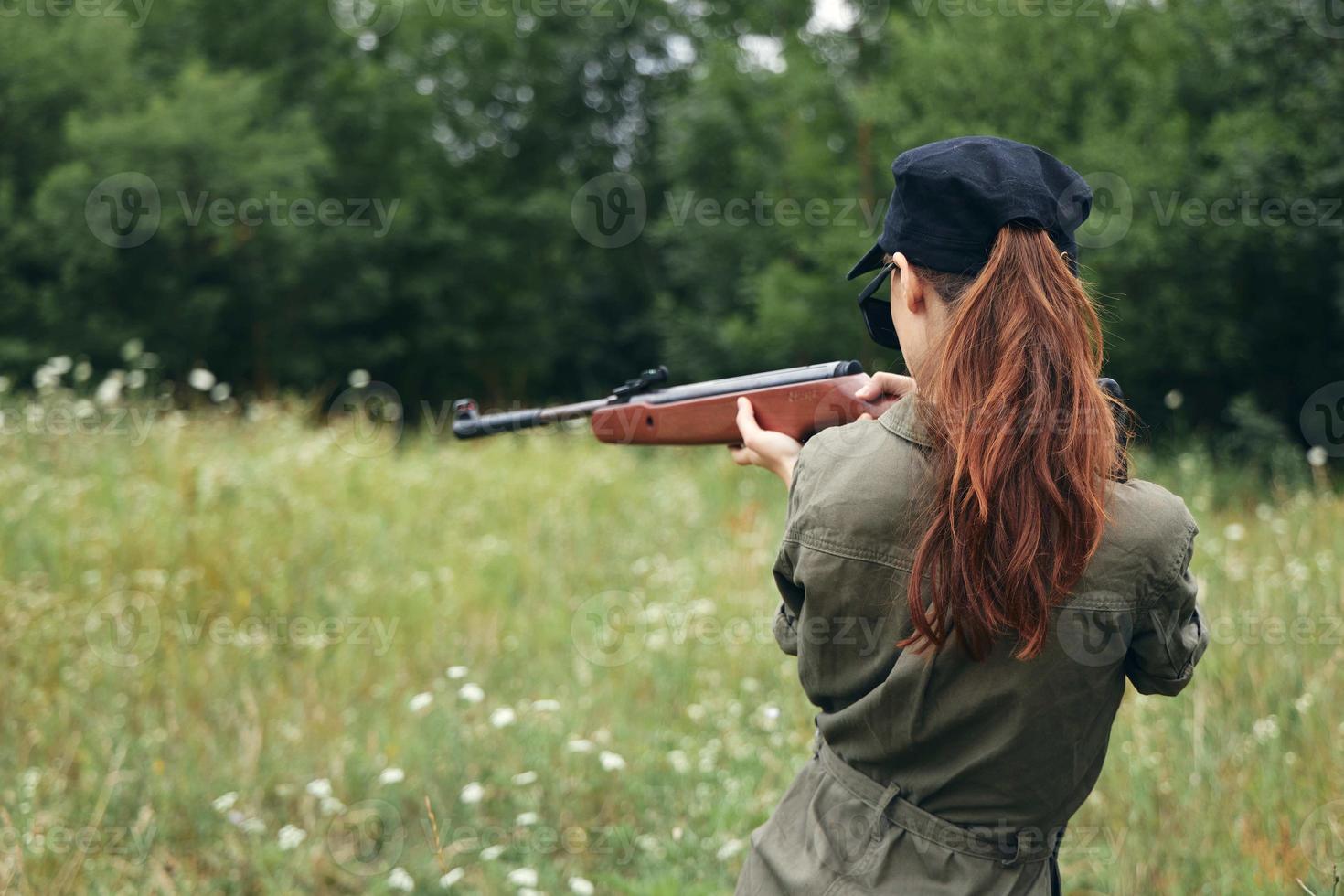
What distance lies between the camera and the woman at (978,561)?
1412 mm

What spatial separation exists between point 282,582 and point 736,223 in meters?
16.8

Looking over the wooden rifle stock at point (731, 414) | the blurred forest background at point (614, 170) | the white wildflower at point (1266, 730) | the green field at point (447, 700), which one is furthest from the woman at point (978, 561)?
the blurred forest background at point (614, 170)

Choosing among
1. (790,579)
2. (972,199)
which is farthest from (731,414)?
(972,199)

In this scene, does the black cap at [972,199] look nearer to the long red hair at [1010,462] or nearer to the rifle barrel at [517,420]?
the long red hair at [1010,462]

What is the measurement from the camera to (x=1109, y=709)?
156 centimetres

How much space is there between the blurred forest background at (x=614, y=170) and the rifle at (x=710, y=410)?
2968mm

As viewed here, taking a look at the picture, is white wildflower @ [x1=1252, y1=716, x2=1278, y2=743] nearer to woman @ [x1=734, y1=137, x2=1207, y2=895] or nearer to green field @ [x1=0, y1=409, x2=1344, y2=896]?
green field @ [x1=0, y1=409, x2=1344, y2=896]

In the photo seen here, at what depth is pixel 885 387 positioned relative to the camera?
196 cm

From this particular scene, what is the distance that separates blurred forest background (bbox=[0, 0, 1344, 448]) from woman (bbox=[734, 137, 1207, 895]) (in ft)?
11.5

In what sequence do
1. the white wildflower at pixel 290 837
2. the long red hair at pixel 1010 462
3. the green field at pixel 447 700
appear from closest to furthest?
the long red hair at pixel 1010 462, the white wildflower at pixel 290 837, the green field at pixel 447 700

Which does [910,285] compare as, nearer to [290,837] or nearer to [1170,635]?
[1170,635]

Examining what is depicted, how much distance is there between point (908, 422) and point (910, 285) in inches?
8.0

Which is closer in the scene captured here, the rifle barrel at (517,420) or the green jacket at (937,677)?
the green jacket at (937,677)

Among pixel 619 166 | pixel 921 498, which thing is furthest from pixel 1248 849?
pixel 619 166
